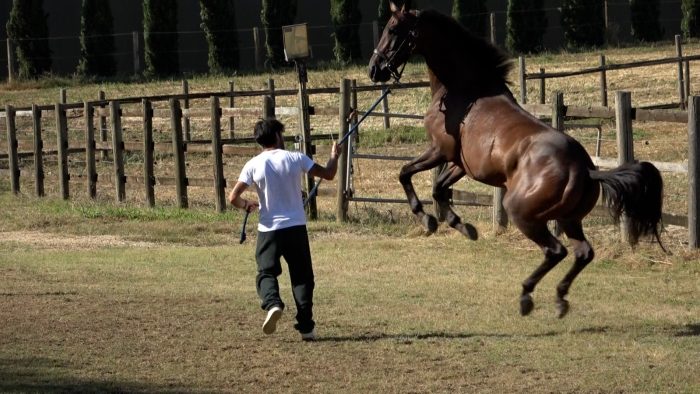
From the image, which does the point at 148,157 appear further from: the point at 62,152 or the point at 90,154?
the point at 62,152

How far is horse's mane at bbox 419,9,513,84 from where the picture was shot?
11.1 m

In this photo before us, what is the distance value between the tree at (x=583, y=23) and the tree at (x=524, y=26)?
82 centimetres

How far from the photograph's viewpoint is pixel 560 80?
108 feet

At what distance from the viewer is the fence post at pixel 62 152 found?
21.3 m

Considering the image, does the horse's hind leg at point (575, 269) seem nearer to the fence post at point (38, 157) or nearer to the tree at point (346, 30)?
the fence post at point (38, 157)

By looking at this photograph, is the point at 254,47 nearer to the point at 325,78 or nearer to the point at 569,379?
the point at 325,78

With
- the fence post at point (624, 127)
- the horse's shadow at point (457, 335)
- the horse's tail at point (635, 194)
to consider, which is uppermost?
the fence post at point (624, 127)

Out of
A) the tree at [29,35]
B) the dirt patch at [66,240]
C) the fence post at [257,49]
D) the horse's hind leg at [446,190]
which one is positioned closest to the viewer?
the horse's hind leg at [446,190]

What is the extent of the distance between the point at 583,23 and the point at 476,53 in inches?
1145

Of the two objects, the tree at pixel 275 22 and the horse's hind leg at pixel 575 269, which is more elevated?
the tree at pixel 275 22

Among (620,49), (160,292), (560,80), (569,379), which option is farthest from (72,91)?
(569,379)

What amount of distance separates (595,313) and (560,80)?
896 inches

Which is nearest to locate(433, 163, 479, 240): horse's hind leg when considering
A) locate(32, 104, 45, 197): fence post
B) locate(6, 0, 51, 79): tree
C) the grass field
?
the grass field

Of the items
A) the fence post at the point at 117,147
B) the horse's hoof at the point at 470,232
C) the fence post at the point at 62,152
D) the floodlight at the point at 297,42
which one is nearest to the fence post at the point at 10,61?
the fence post at the point at 62,152
